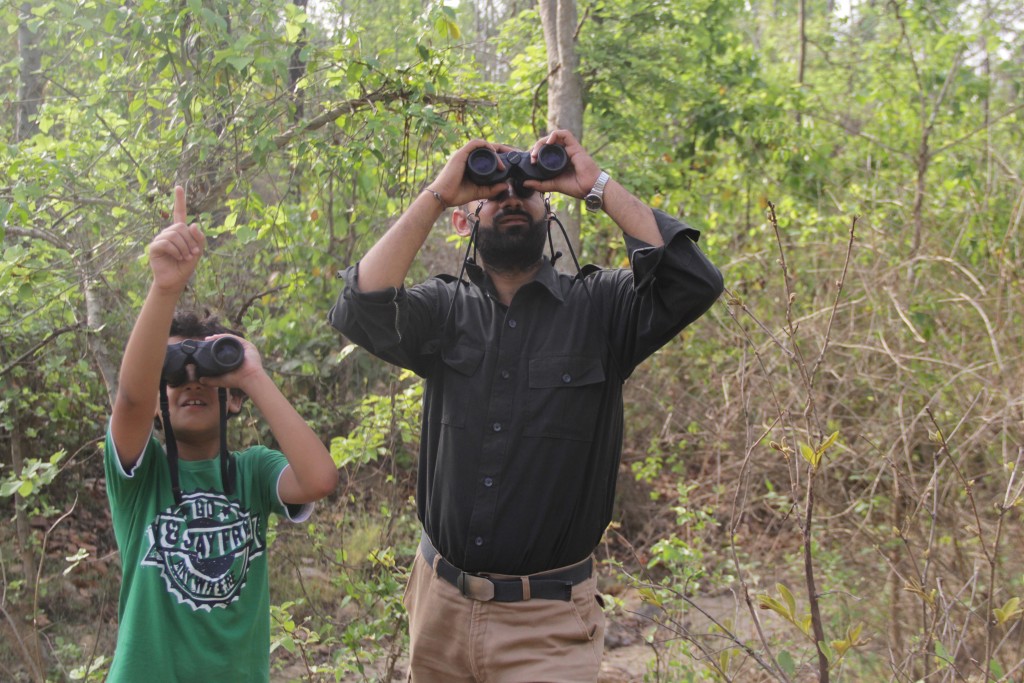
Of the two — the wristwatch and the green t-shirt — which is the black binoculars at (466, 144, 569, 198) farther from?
the green t-shirt

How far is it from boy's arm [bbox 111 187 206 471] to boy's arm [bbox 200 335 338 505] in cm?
18

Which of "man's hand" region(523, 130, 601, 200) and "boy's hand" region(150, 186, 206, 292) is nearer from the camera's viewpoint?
"boy's hand" region(150, 186, 206, 292)

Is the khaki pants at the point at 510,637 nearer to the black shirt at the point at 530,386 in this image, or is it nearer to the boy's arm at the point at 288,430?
the black shirt at the point at 530,386

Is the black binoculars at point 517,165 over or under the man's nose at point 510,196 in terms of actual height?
over

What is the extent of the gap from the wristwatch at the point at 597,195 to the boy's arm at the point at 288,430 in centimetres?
94

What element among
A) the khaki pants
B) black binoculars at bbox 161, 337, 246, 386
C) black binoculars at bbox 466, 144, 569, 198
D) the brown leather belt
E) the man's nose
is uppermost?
black binoculars at bbox 466, 144, 569, 198

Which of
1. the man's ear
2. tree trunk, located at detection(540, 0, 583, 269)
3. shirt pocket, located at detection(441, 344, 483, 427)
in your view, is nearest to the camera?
shirt pocket, located at detection(441, 344, 483, 427)

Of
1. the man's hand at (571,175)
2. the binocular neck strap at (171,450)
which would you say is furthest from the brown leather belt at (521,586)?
the man's hand at (571,175)

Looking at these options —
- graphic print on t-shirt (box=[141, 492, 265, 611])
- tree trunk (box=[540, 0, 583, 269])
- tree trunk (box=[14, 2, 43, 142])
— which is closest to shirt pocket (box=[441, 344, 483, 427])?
graphic print on t-shirt (box=[141, 492, 265, 611])

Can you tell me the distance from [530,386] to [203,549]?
0.91m

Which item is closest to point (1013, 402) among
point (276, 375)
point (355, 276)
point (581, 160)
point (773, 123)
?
point (581, 160)

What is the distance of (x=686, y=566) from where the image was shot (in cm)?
458

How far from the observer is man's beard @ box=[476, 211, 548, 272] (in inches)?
105

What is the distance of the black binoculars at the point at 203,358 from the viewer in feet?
7.65
